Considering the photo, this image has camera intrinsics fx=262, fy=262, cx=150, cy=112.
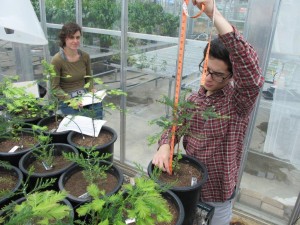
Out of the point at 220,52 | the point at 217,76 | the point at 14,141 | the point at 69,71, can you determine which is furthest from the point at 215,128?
the point at 69,71

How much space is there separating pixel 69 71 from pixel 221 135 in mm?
1680

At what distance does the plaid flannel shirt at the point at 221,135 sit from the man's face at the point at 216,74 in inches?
1.4

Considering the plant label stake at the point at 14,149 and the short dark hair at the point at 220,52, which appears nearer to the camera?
the short dark hair at the point at 220,52

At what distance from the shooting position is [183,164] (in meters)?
1.26

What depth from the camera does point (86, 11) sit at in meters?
2.51

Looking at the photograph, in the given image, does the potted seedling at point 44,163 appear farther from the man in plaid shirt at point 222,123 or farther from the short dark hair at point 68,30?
the short dark hair at point 68,30

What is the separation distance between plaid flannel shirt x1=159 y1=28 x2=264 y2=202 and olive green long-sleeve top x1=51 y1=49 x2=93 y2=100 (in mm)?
1369

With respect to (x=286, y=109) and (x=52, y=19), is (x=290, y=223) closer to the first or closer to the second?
(x=286, y=109)

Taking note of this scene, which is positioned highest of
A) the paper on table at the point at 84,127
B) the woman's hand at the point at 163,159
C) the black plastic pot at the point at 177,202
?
the woman's hand at the point at 163,159

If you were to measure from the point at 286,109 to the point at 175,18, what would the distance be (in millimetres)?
1032

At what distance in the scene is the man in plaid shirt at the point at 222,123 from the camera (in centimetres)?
100

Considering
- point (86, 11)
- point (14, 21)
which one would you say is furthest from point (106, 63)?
point (14, 21)

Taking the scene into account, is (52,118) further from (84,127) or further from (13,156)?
(13,156)

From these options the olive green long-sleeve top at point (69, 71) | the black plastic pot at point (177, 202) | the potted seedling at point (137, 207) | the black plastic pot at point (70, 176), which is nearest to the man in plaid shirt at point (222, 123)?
the black plastic pot at point (177, 202)
